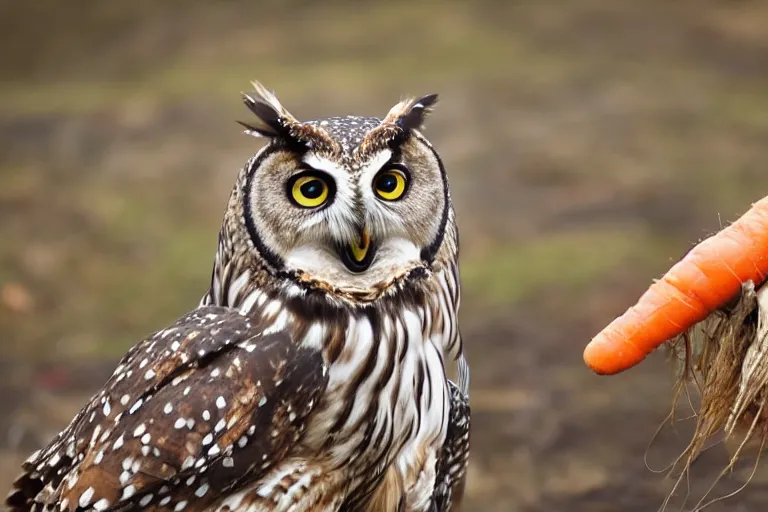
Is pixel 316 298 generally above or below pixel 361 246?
below

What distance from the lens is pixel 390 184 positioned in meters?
2.82

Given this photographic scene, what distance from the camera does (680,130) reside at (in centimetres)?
777

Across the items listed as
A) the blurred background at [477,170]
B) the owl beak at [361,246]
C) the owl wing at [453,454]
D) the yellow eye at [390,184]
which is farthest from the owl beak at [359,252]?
the blurred background at [477,170]

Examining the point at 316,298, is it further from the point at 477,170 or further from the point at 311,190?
the point at 477,170

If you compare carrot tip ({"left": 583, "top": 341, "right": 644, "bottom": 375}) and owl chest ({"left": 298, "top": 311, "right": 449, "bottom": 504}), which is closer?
owl chest ({"left": 298, "top": 311, "right": 449, "bottom": 504})

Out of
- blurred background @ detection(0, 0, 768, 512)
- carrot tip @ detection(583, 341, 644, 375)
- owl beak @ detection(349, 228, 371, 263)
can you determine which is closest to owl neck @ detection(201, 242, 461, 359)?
owl beak @ detection(349, 228, 371, 263)

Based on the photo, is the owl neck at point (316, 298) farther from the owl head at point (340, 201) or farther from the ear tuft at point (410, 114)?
the ear tuft at point (410, 114)

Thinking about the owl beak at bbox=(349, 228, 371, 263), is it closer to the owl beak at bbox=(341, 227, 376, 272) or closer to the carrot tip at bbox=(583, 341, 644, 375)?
the owl beak at bbox=(341, 227, 376, 272)

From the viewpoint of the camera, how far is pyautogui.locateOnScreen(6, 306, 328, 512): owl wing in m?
2.75

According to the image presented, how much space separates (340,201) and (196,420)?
67 cm

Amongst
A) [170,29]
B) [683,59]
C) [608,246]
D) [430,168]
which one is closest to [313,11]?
[170,29]

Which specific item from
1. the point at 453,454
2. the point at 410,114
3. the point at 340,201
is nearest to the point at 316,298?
the point at 340,201

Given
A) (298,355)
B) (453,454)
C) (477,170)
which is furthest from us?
(477,170)

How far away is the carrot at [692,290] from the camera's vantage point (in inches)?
120
